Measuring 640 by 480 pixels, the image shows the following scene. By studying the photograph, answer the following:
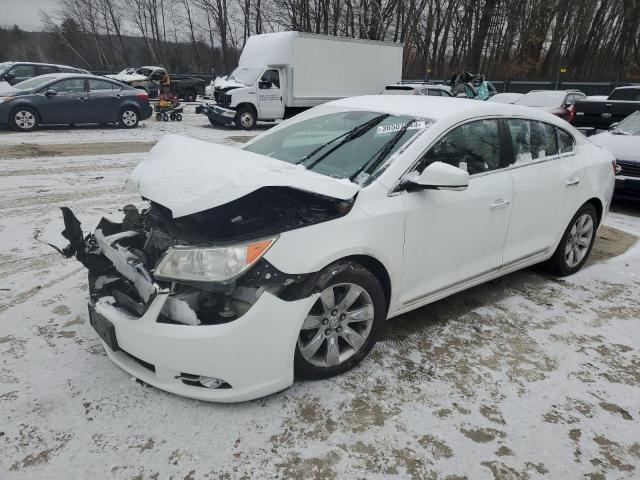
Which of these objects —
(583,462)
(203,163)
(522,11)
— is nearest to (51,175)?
(203,163)

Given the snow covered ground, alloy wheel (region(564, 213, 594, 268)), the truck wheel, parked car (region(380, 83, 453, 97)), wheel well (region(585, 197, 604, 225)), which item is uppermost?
Result: parked car (region(380, 83, 453, 97))

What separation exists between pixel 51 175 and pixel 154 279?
6.59 meters

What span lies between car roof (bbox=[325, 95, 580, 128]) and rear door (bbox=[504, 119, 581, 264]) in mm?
98

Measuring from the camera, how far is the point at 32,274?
4039 millimetres

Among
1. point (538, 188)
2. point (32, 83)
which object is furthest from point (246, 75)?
point (538, 188)

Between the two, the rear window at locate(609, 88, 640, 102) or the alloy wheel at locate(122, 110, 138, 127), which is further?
the alloy wheel at locate(122, 110, 138, 127)

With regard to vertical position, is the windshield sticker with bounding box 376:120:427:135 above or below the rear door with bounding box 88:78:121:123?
above

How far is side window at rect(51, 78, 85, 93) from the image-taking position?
1240 cm

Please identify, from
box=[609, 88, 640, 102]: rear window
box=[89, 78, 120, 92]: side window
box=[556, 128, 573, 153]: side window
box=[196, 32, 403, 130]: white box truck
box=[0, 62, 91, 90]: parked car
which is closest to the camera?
box=[556, 128, 573, 153]: side window

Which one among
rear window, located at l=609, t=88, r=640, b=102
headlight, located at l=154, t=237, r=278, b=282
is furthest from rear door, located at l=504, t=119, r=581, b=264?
rear window, located at l=609, t=88, r=640, b=102

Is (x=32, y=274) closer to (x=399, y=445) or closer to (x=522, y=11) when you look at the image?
(x=399, y=445)

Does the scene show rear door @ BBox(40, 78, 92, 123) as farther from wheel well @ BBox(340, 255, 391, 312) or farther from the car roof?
wheel well @ BBox(340, 255, 391, 312)

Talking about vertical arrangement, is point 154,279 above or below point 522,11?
below

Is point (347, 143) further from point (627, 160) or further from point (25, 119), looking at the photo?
point (25, 119)
